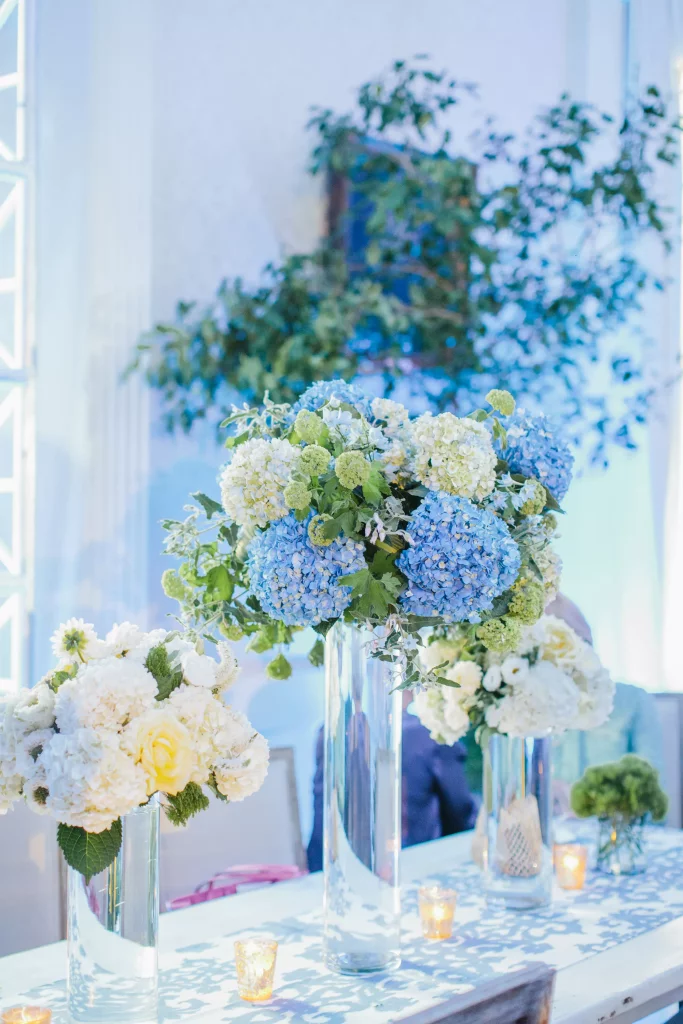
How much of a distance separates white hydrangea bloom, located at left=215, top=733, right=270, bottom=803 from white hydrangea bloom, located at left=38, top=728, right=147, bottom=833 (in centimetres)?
12

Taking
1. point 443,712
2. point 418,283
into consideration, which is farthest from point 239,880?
point 418,283

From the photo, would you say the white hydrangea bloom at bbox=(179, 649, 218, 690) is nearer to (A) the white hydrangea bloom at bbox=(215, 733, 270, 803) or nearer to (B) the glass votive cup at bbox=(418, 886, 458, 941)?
(A) the white hydrangea bloom at bbox=(215, 733, 270, 803)

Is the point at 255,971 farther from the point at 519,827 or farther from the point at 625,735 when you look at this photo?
the point at 625,735

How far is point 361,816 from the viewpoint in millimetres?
1363

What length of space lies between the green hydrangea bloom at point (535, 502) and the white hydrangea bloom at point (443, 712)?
0.41m

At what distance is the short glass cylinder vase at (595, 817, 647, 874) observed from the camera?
182 centimetres

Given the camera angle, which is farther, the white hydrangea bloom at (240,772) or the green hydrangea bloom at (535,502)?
the green hydrangea bloom at (535,502)

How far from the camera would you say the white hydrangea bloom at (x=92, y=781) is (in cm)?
106

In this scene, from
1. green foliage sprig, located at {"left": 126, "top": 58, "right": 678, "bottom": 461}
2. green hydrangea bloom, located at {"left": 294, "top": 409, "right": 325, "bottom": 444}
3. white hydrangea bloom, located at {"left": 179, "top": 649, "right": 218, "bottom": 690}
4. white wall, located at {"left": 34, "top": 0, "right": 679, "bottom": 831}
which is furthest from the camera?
green foliage sprig, located at {"left": 126, "top": 58, "right": 678, "bottom": 461}

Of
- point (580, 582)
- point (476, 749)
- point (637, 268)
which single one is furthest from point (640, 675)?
point (476, 749)

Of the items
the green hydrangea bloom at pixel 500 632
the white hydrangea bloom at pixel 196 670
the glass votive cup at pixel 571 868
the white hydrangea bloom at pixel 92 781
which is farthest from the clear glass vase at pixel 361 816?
the glass votive cup at pixel 571 868

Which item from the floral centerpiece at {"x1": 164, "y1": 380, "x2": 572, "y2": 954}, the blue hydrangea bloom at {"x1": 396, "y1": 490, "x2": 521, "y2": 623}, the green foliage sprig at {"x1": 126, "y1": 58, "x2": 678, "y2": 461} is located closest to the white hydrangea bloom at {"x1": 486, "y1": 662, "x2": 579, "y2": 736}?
the floral centerpiece at {"x1": 164, "y1": 380, "x2": 572, "y2": 954}

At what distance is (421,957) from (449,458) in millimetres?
649

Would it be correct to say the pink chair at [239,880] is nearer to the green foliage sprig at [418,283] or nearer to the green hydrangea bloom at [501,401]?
the green hydrangea bloom at [501,401]
